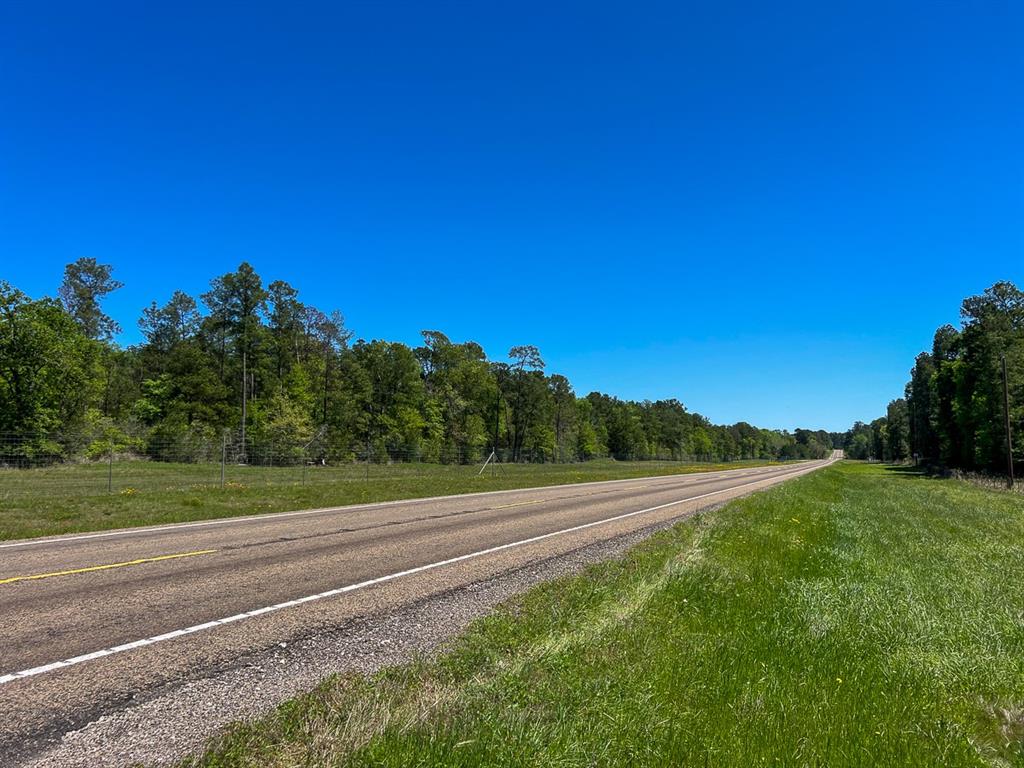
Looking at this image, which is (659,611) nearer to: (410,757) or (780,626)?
(780,626)

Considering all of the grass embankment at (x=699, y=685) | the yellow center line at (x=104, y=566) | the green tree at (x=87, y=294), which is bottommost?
the grass embankment at (x=699, y=685)

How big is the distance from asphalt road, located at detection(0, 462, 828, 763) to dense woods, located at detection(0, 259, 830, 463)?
2603 centimetres

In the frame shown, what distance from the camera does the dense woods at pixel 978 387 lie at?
55.1 meters

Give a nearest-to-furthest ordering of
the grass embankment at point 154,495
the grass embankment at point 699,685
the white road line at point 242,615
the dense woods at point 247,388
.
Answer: the grass embankment at point 699,685
the white road line at point 242,615
the grass embankment at point 154,495
the dense woods at point 247,388

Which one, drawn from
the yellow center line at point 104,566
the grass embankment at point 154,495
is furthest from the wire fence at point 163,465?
the yellow center line at point 104,566

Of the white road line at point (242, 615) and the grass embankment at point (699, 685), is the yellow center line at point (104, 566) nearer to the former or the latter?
the white road line at point (242, 615)

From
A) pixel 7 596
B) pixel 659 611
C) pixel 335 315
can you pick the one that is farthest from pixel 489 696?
pixel 335 315

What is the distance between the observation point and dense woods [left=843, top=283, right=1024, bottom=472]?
55094 millimetres

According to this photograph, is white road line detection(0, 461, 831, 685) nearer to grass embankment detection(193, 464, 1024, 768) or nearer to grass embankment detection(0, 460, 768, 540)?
grass embankment detection(193, 464, 1024, 768)

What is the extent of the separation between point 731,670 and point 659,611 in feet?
6.11

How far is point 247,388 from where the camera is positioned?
67.8 metres

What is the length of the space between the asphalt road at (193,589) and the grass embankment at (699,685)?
161cm

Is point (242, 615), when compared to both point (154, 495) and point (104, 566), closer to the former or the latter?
point (104, 566)

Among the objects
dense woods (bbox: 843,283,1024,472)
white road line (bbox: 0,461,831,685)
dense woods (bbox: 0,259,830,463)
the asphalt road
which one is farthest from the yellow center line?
dense woods (bbox: 843,283,1024,472)
